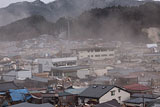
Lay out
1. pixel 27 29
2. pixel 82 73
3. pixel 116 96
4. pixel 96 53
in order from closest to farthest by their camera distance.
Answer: pixel 116 96 < pixel 82 73 < pixel 96 53 < pixel 27 29

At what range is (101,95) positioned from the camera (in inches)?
150

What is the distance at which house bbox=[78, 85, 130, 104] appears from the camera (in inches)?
150

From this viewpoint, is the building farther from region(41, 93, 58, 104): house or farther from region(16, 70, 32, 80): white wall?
region(41, 93, 58, 104): house

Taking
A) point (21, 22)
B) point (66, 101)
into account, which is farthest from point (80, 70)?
point (21, 22)

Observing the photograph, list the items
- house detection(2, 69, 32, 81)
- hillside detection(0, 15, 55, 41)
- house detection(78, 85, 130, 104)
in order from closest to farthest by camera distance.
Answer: house detection(78, 85, 130, 104) < house detection(2, 69, 32, 81) < hillside detection(0, 15, 55, 41)

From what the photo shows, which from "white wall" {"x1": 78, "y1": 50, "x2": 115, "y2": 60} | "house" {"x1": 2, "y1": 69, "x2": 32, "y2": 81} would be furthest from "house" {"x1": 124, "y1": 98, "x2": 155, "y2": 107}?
"white wall" {"x1": 78, "y1": 50, "x2": 115, "y2": 60}

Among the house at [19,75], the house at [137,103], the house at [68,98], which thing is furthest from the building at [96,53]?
the house at [137,103]

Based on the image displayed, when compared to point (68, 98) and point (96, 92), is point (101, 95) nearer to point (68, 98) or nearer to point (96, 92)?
point (96, 92)

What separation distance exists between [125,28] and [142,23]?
1337 mm

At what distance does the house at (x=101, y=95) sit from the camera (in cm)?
382

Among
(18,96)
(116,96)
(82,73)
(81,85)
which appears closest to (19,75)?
(81,85)

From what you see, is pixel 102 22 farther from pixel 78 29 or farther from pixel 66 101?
pixel 66 101

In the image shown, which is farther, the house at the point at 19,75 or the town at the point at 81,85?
the house at the point at 19,75

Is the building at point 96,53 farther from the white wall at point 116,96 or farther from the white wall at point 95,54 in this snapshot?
the white wall at point 116,96
